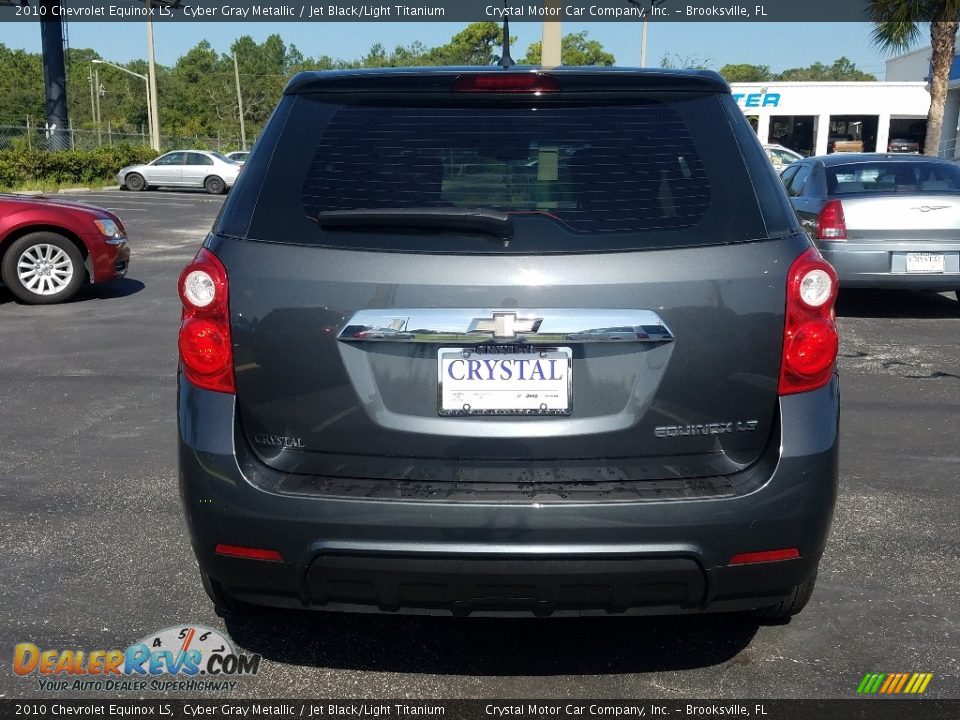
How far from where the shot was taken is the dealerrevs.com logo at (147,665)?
3.14 m

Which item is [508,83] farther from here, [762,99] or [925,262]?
[762,99]

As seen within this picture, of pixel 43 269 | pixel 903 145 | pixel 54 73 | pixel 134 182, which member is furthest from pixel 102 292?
pixel 903 145

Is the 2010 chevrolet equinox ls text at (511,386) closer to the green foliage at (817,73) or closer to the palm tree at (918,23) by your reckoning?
the palm tree at (918,23)

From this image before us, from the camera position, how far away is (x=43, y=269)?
10391 millimetres

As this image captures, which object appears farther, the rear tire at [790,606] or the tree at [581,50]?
the tree at [581,50]

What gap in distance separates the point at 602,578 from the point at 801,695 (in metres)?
0.85

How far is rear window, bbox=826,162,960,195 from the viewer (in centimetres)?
995

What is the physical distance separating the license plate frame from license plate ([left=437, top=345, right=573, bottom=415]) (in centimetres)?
762

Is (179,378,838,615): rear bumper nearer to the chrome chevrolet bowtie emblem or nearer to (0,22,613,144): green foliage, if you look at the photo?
the chrome chevrolet bowtie emblem

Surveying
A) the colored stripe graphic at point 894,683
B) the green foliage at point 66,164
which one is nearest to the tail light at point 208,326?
the colored stripe graphic at point 894,683

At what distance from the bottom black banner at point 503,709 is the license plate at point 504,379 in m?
0.91

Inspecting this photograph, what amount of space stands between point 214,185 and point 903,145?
33.4 meters

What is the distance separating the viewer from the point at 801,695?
9.98 feet

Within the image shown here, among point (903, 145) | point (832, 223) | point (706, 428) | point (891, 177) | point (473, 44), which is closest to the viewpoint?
point (706, 428)
